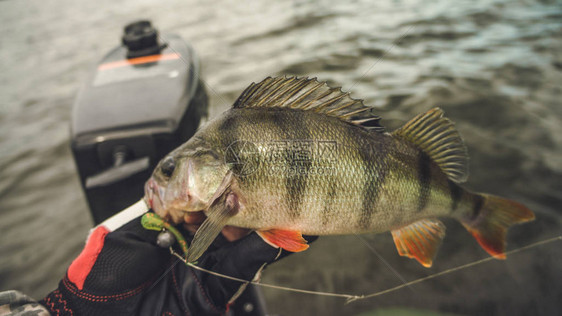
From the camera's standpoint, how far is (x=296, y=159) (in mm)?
1391

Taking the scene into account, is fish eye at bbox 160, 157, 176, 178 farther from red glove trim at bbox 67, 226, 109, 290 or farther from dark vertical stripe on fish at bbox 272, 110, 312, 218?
dark vertical stripe on fish at bbox 272, 110, 312, 218

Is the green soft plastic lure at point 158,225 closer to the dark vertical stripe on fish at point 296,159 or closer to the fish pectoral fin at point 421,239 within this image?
the dark vertical stripe on fish at point 296,159

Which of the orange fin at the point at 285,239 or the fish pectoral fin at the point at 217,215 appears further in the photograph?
the orange fin at the point at 285,239

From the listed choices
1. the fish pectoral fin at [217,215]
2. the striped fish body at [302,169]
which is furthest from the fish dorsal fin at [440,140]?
the fish pectoral fin at [217,215]

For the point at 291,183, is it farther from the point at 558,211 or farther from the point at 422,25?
the point at 422,25

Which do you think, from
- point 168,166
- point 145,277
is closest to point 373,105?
point 168,166

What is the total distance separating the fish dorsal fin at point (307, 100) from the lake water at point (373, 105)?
177mm

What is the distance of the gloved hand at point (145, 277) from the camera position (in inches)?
56.6

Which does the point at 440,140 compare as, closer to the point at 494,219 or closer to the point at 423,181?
the point at 423,181

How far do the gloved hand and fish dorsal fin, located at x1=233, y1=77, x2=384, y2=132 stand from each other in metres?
0.64

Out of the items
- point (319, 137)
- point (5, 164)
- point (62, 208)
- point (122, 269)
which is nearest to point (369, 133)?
point (319, 137)

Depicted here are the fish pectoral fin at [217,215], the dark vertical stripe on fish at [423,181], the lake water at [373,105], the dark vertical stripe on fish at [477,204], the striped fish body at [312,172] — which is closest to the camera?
the fish pectoral fin at [217,215]

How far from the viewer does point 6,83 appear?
7.59m

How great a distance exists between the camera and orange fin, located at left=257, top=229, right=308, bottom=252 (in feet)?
4.67
